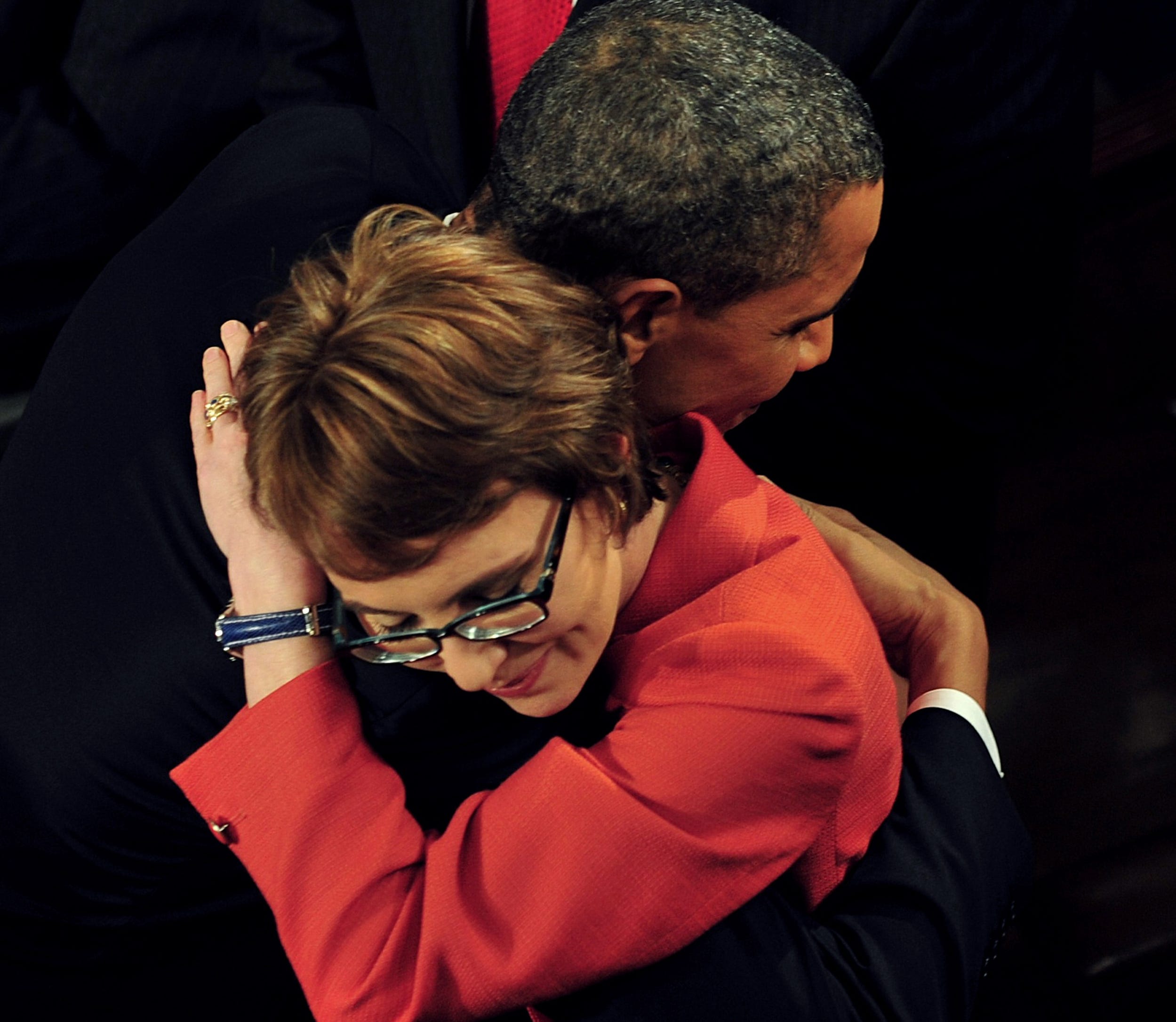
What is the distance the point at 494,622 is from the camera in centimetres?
94

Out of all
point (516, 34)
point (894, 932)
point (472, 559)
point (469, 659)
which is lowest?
point (894, 932)

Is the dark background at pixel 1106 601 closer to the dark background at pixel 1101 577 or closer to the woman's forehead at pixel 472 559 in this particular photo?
the dark background at pixel 1101 577

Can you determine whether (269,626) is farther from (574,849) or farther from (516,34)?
(516,34)

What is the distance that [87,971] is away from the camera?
1.28 meters

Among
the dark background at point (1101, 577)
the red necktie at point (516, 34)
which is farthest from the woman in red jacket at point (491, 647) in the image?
the red necktie at point (516, 34)

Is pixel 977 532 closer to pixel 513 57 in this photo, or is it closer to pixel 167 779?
pixel 513 57

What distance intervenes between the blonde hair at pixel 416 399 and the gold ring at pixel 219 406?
123 mm

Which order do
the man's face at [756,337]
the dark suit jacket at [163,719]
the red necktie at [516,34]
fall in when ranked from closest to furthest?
the dark suit jacket at [163,719], the man's face at [756,337], the red necktie at [516,34]

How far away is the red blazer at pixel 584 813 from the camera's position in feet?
2.88

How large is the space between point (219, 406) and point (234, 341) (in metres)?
0.06

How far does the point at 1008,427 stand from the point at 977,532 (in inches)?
6.8

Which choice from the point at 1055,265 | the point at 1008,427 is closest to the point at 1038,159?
the point at 1055,265

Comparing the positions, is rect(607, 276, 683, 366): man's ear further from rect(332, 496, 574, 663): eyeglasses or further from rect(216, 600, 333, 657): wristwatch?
rect(216, 600, 333, 657): wristwatch

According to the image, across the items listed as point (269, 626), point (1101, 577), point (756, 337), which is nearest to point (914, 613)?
point (756, 337)
